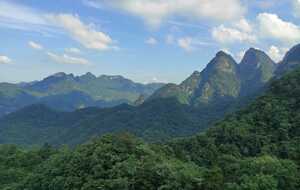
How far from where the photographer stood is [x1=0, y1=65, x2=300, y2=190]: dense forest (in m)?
27.4

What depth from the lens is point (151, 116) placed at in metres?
118

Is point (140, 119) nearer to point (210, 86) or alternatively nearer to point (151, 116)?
point (151, 116)

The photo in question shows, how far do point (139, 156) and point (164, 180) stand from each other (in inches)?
163

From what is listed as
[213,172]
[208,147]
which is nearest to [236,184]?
[213,172]

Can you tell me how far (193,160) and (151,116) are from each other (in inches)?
3075

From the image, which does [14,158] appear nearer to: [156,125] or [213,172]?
[213,172]

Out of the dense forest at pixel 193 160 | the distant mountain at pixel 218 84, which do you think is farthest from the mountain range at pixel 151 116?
the dense forest at pixel 193 160

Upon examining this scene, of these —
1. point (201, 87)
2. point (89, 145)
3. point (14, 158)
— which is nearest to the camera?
point (89, 145)

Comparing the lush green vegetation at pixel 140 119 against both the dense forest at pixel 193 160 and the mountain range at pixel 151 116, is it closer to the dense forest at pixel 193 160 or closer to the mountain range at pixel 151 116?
the mountain range at pixel 151 116

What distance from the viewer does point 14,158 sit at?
47.2 m

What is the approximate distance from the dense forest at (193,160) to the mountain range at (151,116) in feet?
143

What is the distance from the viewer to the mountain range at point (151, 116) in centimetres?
11188

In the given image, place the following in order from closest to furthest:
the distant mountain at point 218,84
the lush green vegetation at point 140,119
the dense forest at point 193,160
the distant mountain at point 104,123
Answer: the dense forest at point 193,160 < the distant mountain at point 104,123 < the lush green vegetation at point 140,119 < the distant mountain at point 218,84

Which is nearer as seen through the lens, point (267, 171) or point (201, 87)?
point (267, 171)
